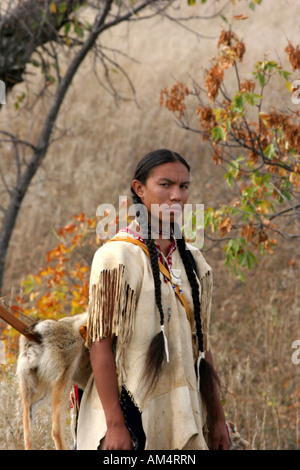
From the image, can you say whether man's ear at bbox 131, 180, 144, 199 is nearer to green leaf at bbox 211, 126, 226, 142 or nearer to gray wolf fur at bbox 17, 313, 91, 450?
gray wolf fur at bbox 17, 313, 91, 450

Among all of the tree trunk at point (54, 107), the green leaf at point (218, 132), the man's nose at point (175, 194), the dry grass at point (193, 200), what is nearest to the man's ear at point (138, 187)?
the man's nose at point (175, 194)

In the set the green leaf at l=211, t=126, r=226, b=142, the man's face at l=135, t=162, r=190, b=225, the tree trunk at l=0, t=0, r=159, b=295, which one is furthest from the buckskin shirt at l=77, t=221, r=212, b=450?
the tree trunk at l=0, t=0, r=159, b=295

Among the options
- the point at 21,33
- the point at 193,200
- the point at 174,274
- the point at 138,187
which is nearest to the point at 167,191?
the point at 138,187

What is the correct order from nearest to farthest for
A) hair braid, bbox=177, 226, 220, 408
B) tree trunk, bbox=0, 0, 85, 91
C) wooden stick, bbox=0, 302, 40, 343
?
wooden stick, bbox=0, 302, 40, 343 → hair braid, bbox=177, 226, 220, 408 → tree trunk, bbox=0, 0, 85, 91

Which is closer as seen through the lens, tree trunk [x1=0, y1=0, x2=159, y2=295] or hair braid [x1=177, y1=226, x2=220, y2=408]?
hair braid [x1=177, y1=226, x2=220, y2=408]

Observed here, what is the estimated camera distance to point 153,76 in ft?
37.3

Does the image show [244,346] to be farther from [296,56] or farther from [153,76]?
[153,76]

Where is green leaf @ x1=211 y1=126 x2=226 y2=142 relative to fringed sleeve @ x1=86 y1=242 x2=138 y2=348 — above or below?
above

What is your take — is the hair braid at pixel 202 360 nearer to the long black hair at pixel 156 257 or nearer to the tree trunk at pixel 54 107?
the long black hair at pixel 156 257

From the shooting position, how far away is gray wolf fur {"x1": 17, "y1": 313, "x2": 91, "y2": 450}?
2133 millimetres

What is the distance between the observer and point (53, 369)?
214 cm

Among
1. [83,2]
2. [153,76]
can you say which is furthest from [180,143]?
[83,2]

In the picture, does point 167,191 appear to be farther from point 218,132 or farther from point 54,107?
point 54,107

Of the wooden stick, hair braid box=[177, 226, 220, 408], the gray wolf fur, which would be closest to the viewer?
the wooden stick
